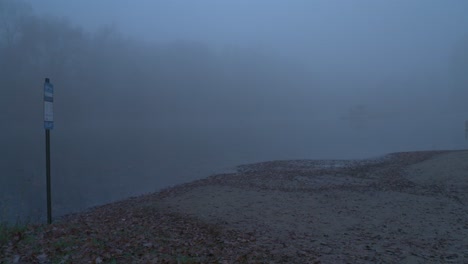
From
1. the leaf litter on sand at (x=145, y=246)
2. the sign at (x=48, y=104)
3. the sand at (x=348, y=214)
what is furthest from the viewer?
the sign at (x=48, y=104)

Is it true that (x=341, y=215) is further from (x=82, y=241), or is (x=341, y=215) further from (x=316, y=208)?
(x=82, y=241)

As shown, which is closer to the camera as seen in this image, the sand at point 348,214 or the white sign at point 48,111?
the sand at point 348,214

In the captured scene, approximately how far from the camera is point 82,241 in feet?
22.4

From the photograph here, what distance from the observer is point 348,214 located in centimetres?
1140

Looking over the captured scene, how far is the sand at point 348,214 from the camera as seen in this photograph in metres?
7.65

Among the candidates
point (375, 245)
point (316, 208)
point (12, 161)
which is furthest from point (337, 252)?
point (12, 161)

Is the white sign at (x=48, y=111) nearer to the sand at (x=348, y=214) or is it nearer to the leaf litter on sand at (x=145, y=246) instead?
the leaf litter on sand at (x=145, y=246)

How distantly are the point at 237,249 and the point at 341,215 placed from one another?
16.6 feet

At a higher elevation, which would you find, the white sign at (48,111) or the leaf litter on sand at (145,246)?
the white sign at (48,111)

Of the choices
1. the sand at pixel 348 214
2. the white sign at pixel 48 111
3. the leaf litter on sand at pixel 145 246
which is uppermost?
the white sign at pixel 48 111

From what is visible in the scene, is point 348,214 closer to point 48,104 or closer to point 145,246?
point 145,246

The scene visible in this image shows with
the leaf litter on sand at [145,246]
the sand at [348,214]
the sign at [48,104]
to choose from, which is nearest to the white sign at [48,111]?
the sign at [48,104]

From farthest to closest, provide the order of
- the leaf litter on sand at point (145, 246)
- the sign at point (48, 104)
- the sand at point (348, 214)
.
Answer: the sign at point (48, 104), the sand at point (348, 214), the leaf litter on sand at point (145, 246)

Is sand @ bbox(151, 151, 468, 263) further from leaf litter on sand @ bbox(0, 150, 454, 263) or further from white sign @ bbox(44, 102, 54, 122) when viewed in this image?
white sign @ bbox(44, 102, 54, 122)
